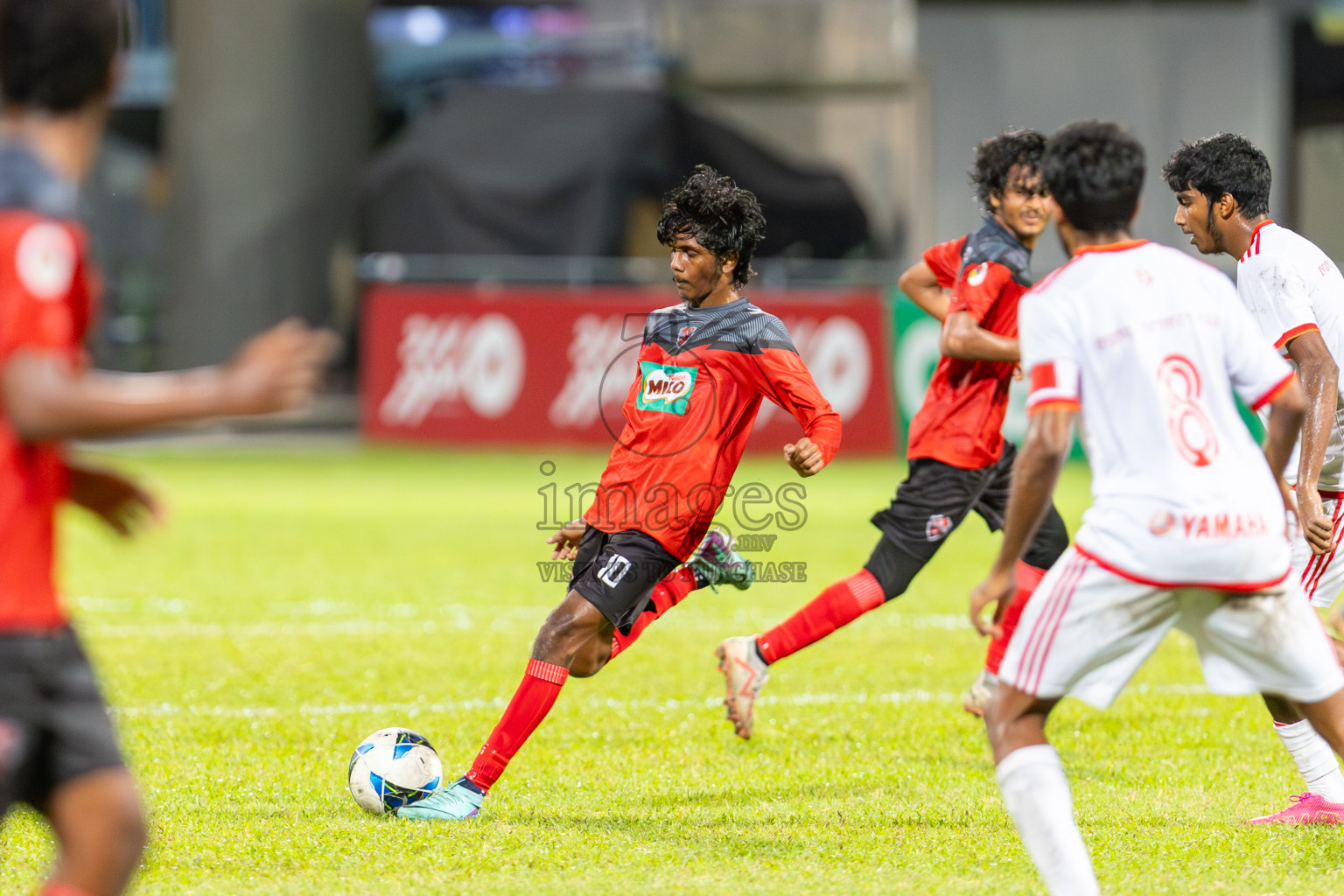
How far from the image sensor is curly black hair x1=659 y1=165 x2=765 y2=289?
5.60 metres

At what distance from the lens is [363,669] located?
8234mm

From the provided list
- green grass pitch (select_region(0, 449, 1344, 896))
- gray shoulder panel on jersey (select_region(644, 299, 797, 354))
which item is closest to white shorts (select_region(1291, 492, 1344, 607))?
green grass pitch (select_region(0, 449, 1344, 896))

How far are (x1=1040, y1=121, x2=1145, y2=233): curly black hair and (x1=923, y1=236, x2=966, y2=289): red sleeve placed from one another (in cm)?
307

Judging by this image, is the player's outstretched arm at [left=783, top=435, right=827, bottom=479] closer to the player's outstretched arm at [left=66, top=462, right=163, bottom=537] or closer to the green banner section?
the player's outstretched arm at [left=66, top=462, right=163, bottom=537]

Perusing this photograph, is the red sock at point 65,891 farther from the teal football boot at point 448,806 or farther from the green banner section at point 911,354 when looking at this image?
the green banner section at point 911,354

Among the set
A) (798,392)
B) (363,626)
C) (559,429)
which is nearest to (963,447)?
(798,392)

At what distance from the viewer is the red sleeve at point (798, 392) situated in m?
Result: 5.51

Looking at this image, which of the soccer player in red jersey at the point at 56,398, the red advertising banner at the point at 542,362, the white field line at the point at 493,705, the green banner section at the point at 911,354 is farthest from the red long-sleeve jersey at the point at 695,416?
the red advertising banner at the point at 542,362

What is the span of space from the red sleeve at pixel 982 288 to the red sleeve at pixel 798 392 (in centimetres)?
111

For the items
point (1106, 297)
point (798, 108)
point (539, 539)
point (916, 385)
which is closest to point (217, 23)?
point (798, 108)

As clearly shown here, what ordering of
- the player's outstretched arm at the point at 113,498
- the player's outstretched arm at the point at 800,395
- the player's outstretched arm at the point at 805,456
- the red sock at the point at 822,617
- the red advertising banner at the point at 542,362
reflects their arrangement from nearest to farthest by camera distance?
the player's outstretched arm at the point at 113,498 < the player's outstretched arm at the point at 805,456 < the player's outstretched arm at the point at 800,395 < the red sock at the point at 822,617 < the red advertising banner at the point at 542,362

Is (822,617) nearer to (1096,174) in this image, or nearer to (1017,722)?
(1017,722)

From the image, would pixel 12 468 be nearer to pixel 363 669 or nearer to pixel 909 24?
pixel 363 669

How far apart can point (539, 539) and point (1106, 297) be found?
996 cm
